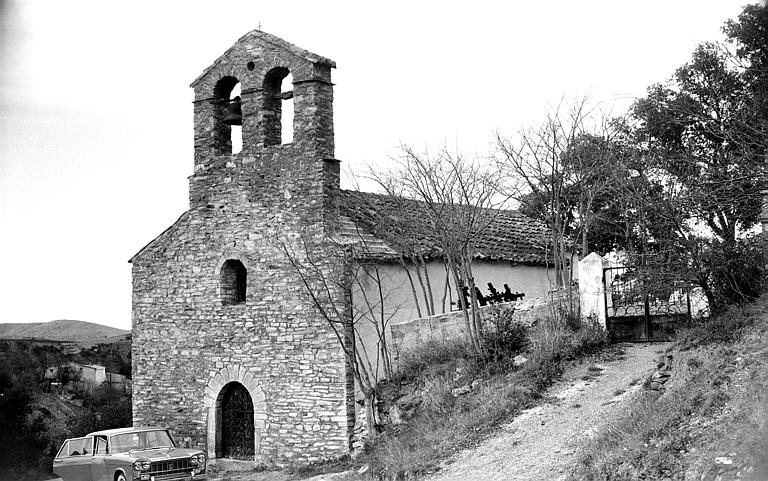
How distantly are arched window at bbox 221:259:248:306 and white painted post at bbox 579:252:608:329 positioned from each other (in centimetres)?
740

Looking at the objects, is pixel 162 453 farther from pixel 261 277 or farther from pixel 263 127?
pixel 263 127

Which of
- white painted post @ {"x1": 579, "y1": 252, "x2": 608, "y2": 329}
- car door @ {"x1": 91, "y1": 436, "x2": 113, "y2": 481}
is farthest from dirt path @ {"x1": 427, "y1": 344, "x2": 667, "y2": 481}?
car door @ {"x1": 91, "y1": 436, "x2": 113, "y2": 481}

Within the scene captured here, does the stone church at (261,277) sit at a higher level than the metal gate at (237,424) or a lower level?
higher

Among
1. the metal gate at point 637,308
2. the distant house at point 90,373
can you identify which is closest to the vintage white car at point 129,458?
the metal gate at point 637,308

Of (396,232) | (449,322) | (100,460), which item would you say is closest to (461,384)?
(449,322)

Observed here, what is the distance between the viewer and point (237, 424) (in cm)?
1920

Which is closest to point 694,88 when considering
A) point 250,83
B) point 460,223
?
point 460,223

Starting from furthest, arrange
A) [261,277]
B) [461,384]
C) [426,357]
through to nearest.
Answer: [261,277] < [426,357] < [461,384]

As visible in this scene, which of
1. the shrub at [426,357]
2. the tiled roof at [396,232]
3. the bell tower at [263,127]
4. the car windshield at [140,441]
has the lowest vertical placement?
the car windshield at [140,441]

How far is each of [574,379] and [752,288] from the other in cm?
326

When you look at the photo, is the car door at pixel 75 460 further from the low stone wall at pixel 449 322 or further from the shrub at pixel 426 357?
the low stone wall at pixel 449 322

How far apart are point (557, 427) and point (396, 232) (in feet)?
23.5

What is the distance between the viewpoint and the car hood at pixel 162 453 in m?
16.4

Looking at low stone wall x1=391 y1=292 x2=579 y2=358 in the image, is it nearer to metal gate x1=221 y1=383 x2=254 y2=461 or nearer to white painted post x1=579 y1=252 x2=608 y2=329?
white painted post x1=579 y1=252 x2=608 y2=329
